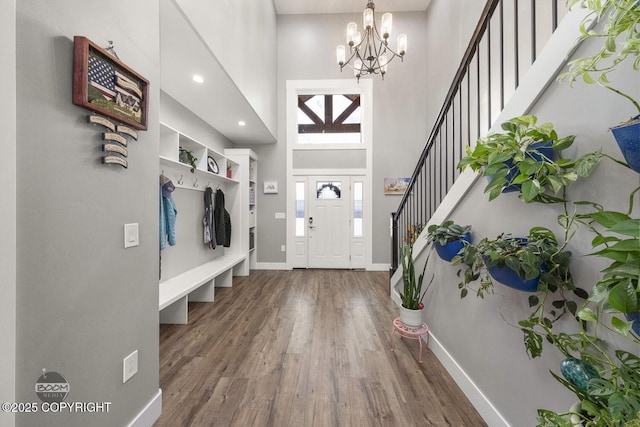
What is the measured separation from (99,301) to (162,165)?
1.82m

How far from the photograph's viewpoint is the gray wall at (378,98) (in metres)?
4.66

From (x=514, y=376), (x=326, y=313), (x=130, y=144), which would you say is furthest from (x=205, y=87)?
(x=514, y=376)

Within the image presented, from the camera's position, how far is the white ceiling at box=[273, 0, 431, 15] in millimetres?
4495

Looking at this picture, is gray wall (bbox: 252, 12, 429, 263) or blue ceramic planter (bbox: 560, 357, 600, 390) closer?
blue ceramic planter (bbox: 560, 357, 600, 390)

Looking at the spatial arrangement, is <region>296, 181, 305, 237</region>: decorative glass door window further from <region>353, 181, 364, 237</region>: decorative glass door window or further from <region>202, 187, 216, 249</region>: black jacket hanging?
<region>202, 187, 216, 249</region>: black jacket hanging

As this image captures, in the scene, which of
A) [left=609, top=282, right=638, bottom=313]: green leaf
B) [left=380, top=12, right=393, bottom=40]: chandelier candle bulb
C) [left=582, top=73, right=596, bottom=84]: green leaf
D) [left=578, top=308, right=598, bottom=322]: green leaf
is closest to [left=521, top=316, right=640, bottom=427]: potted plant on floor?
[left=578, top=308, right=598, bottom=322]: green leaf

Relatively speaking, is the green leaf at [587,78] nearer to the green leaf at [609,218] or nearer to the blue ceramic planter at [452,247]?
the green leaf at [609,218]

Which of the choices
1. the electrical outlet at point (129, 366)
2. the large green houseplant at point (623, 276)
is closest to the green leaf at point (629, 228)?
the large green houseplant at point (623, 276)

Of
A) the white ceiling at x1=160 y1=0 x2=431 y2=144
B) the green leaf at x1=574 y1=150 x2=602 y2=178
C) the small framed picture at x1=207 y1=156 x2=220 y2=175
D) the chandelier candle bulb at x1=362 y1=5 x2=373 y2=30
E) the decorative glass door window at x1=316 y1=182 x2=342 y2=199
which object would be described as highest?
the chandelier candle bulb at x1=362 y1=5 x2=373 y2=30

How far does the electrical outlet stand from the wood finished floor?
0.38m

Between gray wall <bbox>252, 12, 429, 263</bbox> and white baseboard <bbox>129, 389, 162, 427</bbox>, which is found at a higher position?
gray wall <bbox>252, 12, 429, 263</bbox>

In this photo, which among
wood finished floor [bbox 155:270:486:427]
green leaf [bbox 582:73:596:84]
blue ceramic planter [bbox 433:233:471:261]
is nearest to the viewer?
green leaf [bbox 582:73:596:84]

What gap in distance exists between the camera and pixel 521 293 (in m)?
1.14

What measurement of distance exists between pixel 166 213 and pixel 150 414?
1.67 metres
